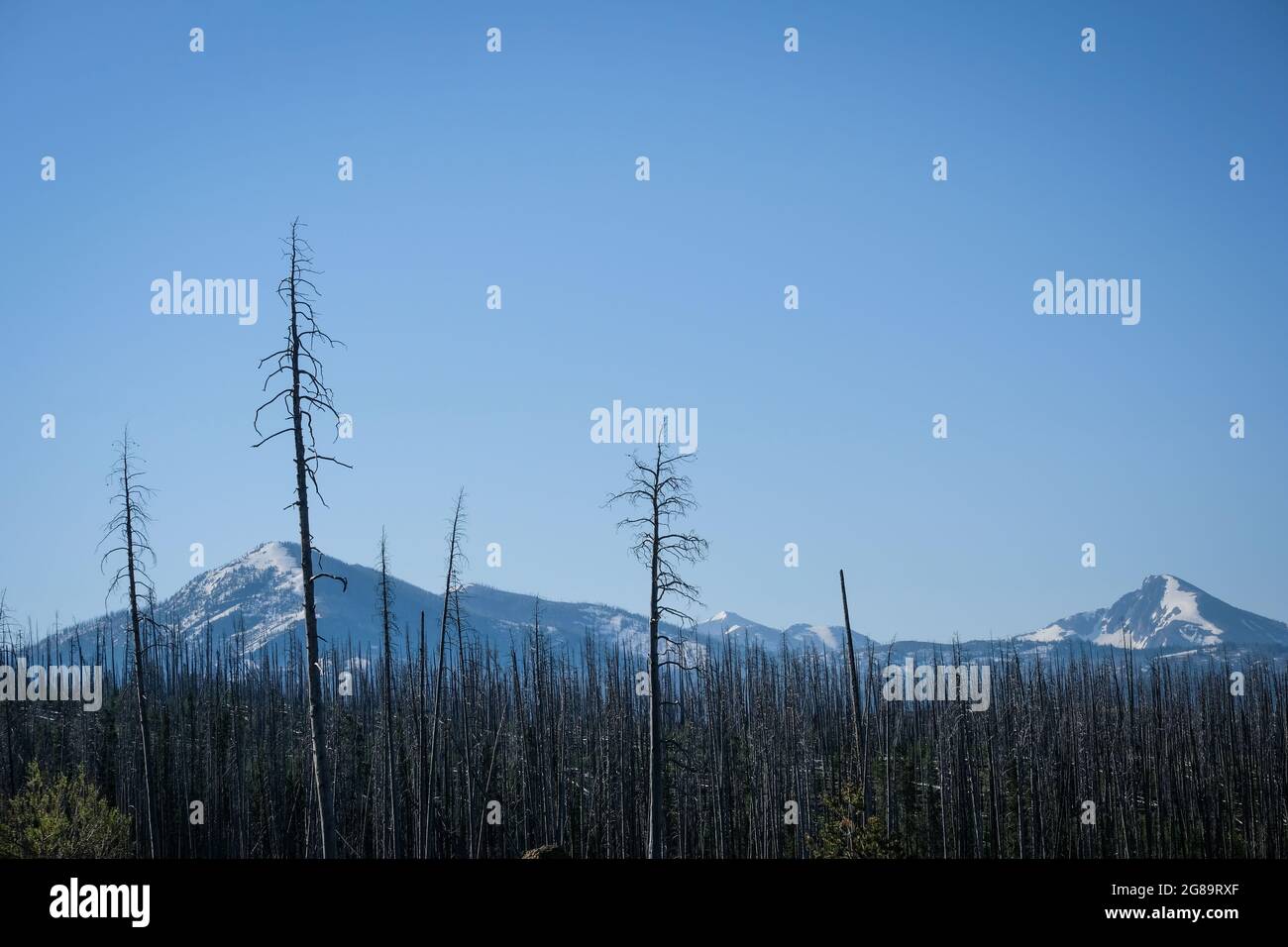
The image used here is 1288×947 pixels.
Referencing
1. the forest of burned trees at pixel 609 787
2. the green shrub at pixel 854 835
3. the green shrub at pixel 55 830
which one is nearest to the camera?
the green shrub at pixel 55 830

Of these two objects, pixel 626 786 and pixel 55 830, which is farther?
pixel 626 786

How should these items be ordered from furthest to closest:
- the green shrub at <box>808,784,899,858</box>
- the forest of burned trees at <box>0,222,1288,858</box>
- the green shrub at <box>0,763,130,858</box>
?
the forest of burned trees at <box>0,222,1288,858</box>
the green shrub at <box>808,784,899,858</box>
the green shrub at <box>0,763,130,858</box>

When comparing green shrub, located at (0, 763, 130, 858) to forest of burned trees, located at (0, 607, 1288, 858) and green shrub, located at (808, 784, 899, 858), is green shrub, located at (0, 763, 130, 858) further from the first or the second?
green shrub, located at (808, 784, 899, 858)

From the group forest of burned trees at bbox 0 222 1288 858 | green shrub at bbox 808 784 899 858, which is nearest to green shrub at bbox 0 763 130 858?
forest of burned trees at bbox 0 222 1288 858

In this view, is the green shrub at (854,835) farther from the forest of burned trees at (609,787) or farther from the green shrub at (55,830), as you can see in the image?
the green shrub at (55,830)

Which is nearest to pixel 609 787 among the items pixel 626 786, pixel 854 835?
pixel 626 786

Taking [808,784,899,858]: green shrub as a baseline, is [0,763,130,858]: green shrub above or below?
above

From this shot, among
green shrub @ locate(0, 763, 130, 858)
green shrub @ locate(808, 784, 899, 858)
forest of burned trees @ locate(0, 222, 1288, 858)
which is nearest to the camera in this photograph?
green shrub @ locate(0, 763, 130, 858)

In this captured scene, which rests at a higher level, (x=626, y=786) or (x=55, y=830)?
(x=55, y=830)

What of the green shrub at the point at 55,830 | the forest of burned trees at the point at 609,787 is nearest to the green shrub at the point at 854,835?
the forest of burned trees at the point at 609,787

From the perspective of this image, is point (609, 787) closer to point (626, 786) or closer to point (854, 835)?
point (626, 786)
